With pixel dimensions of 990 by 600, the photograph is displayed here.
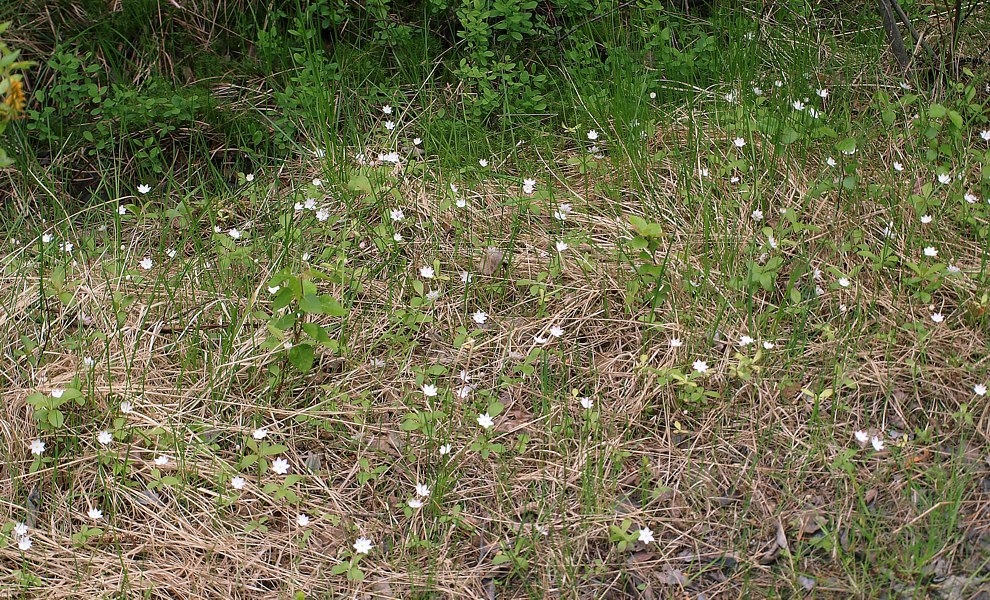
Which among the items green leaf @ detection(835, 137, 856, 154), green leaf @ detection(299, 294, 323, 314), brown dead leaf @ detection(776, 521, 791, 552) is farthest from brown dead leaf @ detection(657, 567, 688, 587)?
green leaf @ detection(835, 137, 856, 154)

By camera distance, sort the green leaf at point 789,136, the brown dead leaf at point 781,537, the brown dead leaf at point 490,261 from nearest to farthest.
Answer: the brown dead leaf at point 781,537
the brown dead leaf at point 490,261
the green leaf at point 789,136

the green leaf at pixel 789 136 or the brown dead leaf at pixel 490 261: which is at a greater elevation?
the green leaf at pixel 789 136

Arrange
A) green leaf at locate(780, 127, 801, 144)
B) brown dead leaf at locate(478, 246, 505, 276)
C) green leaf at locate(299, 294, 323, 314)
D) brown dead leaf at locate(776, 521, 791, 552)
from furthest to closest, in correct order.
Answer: green leaf at locate(780, 127, 801, 144), brown dead leaf at locate(478, 246, 505, 276), green leaf at locate(299, 294, 323, 314), brown dead leaf at locate(776, 521, 791, 552)

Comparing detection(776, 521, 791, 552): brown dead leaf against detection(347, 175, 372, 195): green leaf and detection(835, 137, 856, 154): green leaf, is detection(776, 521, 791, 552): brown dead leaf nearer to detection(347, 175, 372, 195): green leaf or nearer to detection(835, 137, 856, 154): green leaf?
detection(835, 137, 856, 154): green leaf

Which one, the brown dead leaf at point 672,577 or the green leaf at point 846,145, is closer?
the brown dead leaf at point 672,577

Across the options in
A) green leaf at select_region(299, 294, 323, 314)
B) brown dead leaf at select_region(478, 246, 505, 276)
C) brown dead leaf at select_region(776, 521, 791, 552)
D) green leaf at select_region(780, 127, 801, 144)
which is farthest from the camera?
green leaf at select_region(780, 127, 801, 144)

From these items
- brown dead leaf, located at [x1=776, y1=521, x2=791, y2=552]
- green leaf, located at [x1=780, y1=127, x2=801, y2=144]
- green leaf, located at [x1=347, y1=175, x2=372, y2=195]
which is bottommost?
brown dead leaf, located at [x1=776, y1=521, x2=791, y2=552]

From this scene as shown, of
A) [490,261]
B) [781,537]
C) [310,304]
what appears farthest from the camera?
[490,261]

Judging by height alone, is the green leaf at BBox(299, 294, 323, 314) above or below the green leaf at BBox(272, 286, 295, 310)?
below

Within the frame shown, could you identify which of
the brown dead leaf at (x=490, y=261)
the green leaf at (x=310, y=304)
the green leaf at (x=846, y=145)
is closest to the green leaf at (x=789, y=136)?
the green leaf at (x=846, y=145)

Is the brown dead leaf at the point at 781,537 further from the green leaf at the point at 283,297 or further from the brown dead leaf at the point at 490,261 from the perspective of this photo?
the green leaf at the point at 283,297

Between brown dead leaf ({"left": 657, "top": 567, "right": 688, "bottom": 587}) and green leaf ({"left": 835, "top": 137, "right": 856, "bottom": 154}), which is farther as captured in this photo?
green leaf ({"left": 835, "top": 137, "right": 856, "bottom": 154})

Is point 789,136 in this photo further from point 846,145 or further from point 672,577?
point 672,577

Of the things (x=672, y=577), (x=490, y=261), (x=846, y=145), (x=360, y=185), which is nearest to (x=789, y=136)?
(x=846, y=145)
